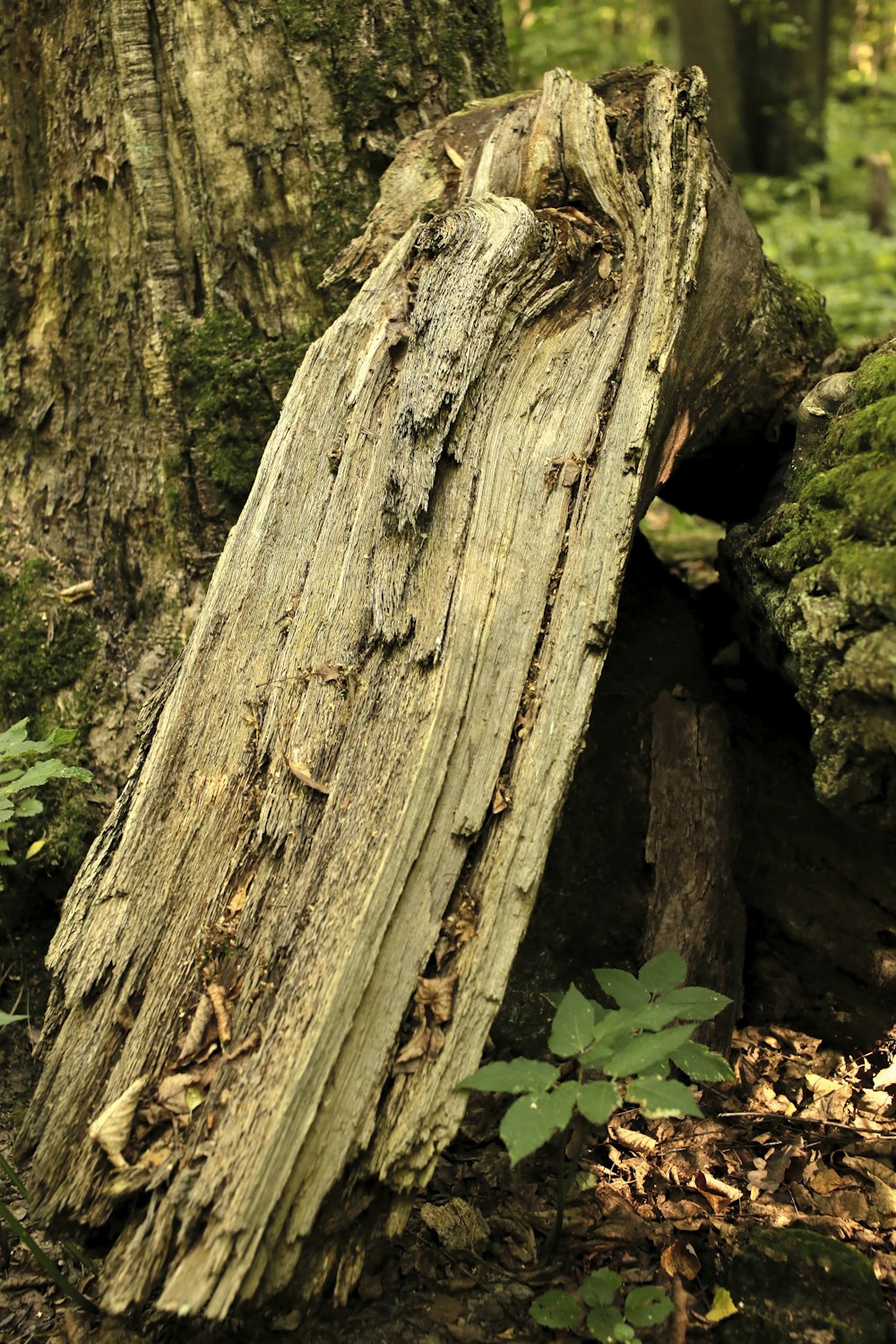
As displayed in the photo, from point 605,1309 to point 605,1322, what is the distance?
27mm

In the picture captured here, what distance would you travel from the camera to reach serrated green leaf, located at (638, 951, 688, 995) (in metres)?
2.23

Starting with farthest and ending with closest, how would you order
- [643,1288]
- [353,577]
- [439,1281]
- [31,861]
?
1. [31,861]
2. [353,577]
3. [439,1281]
4. [643,1288]

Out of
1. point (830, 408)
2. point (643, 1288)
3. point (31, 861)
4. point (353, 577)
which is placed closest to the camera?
point (643, 1288)

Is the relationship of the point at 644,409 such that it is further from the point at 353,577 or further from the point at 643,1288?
the point at 643,1288

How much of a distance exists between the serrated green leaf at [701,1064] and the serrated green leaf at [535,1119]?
35 centimetres

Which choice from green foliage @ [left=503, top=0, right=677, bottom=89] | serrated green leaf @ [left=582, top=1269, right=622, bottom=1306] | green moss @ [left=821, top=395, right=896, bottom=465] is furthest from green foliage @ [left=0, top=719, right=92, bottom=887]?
green foliage @ [left=503, top=0, right=677, bottom=89]

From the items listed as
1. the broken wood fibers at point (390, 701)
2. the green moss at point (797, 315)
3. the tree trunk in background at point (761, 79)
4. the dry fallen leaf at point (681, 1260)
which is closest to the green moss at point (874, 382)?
the broken wood fibers at point (390, 701)

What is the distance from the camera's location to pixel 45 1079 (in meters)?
2.06

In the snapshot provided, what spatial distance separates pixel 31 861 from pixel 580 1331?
2007mm

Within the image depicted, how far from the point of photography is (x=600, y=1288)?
6.61 ft

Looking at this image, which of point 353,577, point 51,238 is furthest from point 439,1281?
point 51,238

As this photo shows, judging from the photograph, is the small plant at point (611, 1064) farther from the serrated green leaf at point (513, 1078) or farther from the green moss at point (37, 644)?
the green moss at point (37, 644)

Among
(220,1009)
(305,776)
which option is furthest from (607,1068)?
(305,776)

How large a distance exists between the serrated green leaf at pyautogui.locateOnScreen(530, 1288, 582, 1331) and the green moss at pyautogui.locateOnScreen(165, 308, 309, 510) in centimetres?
245
